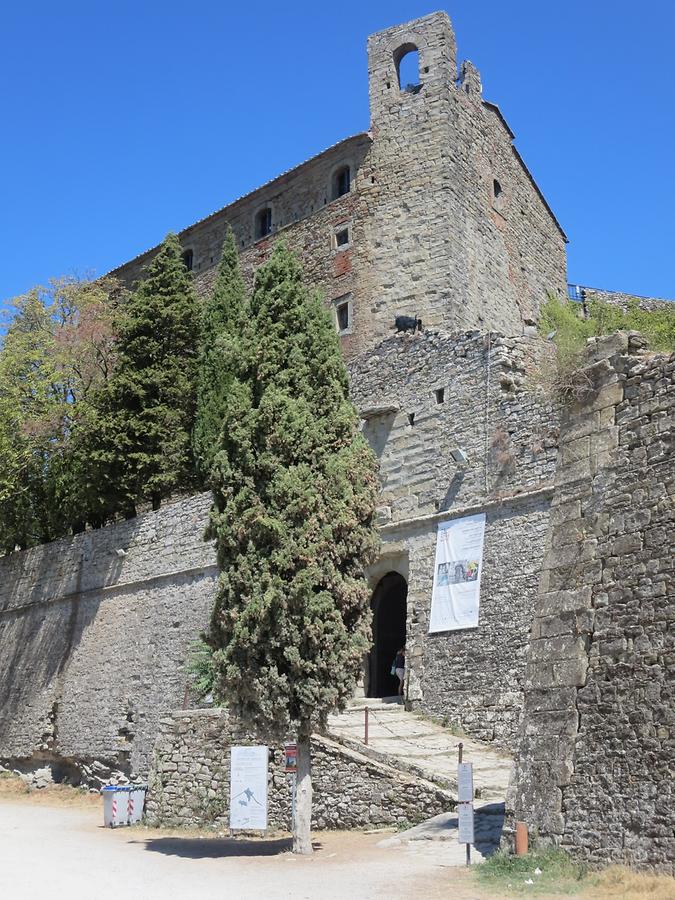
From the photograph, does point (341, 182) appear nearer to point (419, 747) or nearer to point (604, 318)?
point (604, 318)

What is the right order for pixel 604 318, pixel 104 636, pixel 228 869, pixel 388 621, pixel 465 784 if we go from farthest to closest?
pixel 604 318 < pixel 104 636 < pixel 388 621 < pixel 228 869 < pixel 465 784

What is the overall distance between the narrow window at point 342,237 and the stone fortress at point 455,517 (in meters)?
0.08

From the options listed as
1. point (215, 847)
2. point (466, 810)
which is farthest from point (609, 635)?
point (215, 847)

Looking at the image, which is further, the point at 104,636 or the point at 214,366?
the point at 214,366

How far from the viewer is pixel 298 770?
1307cm

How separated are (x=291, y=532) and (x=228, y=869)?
165 inches

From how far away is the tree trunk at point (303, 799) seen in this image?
497 inches

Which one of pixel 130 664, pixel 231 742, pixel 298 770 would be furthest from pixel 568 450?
pixel 130 664

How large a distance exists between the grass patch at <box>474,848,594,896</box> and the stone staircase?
10.6 feet

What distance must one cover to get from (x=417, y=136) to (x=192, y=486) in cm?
1169

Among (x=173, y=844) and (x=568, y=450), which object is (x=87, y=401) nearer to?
(x=173, y=844)

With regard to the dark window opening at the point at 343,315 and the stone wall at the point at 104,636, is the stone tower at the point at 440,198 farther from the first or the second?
the stone wall at the point at 104,636

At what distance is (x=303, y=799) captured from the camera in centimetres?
1283

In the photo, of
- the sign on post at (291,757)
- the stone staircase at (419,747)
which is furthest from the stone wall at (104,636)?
the sign on post at (291,757)
